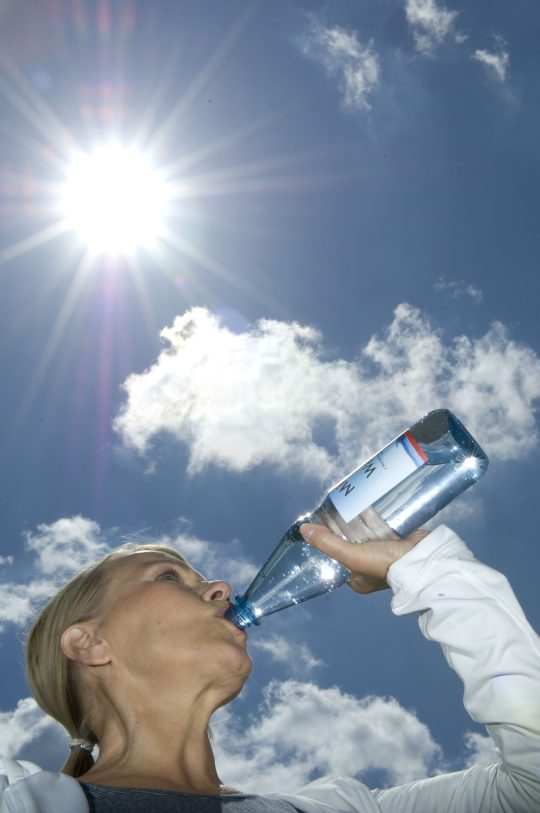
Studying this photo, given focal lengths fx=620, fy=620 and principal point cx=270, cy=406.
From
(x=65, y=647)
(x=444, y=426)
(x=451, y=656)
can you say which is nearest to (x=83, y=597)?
(x=65, y=647)

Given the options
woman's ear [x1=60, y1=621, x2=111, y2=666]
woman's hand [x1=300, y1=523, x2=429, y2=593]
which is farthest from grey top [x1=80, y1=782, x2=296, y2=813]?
woman's hand [x1=300, y1=523, x2=429, y2=593]

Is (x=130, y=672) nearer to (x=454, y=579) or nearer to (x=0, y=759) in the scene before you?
(x=0, y=759)

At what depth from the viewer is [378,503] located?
3.56 meters

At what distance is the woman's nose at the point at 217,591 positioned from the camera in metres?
2.97

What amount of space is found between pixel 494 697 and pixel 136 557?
1.83m

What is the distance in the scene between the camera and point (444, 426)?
3.76 metres

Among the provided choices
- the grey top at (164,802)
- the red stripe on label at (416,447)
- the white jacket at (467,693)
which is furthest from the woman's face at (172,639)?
the red stripe on label at (416,447)

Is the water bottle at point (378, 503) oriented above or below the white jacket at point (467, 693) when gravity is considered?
above

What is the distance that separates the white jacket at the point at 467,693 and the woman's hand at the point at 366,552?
11cm

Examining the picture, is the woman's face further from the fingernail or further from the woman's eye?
the fingernail

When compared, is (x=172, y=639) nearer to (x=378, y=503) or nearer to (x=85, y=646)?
(x=85, y=646)

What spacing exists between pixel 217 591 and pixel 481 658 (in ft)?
4.22

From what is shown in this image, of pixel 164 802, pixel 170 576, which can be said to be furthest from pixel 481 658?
pixel 170 576

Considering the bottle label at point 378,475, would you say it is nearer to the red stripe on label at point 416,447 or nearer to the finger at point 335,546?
the red stripe on label at point 416,447
